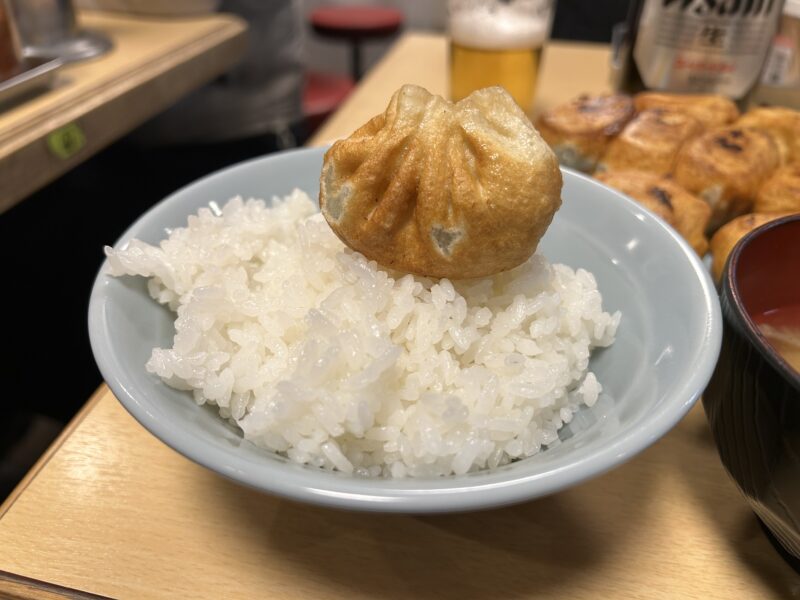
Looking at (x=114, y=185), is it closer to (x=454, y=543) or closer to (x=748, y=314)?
(x=454, y=543)

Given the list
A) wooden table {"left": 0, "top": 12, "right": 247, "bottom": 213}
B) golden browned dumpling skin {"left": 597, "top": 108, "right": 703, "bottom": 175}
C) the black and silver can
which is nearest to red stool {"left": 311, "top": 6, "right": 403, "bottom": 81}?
wooden table {"left": 0, "top": 12, "right": 247, "bottom": 213}

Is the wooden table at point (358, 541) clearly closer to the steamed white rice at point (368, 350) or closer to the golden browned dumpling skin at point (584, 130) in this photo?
the steamed white rice at point (368, 350)

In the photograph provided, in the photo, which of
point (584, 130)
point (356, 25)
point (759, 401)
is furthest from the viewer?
point (356, 25)

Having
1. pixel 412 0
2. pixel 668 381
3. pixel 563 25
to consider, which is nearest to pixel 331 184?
pixel 668 381

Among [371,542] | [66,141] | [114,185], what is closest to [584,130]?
[371,542]

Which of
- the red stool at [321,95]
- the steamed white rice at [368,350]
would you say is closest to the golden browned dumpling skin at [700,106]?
the steamed white rice at [368,350]

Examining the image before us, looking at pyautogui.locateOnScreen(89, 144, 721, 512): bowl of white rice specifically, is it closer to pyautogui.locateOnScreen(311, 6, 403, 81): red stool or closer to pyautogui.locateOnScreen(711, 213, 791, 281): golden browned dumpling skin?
pyautogui.locateOnScreen(711, 213, 791, 281): golden browned dumpling skin

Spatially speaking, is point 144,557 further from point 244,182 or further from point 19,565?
point 244,182

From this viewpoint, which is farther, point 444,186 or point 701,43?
point 701,43
